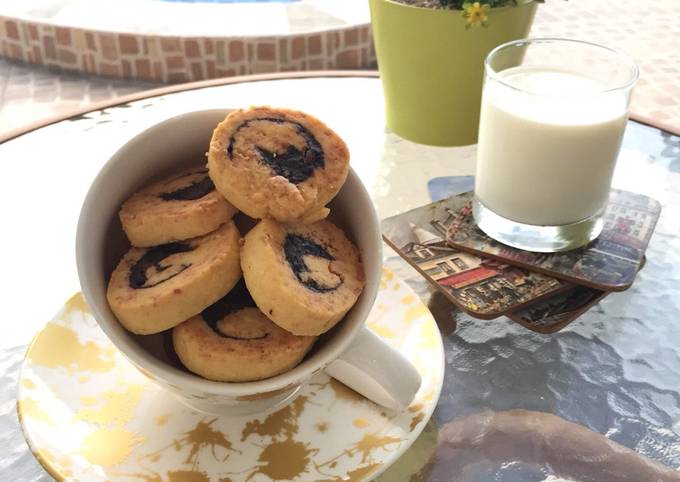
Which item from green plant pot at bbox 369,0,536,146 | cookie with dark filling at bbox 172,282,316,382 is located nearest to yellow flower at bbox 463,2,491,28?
green plant pot at bbox 369,0,536,146

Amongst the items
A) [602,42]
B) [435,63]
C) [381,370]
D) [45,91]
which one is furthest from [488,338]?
[602,42]

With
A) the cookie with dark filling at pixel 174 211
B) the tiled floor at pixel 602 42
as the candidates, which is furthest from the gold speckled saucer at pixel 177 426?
the tiled floor at pixel 602 42

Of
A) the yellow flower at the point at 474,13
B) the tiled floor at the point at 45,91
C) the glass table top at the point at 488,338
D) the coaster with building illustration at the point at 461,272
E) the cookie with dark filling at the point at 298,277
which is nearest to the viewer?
the cookie with dark filling at the point at 298,277

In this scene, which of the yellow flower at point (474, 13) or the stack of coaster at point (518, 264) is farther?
the yellow flower at point (474, 13)

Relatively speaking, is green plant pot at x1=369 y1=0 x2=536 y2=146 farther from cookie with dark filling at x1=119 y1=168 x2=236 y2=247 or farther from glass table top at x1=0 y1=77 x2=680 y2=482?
cookie with dark filling at x1=119 y1=168 x2=236 y2=247

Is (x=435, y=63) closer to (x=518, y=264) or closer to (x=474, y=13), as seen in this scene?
(x=474, y=13)

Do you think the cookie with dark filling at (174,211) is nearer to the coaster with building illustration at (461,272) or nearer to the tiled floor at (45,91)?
the coaster with building illustration at (461,272)
